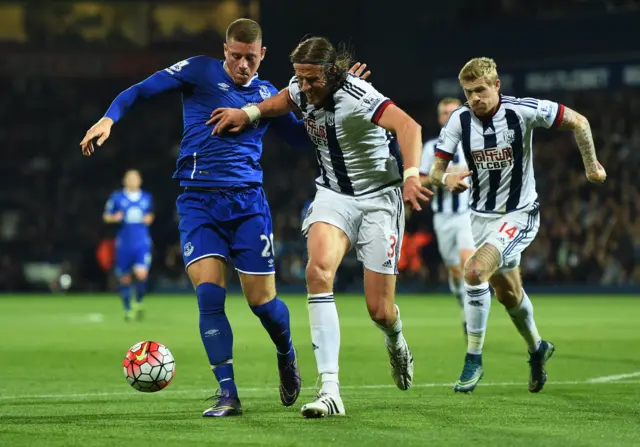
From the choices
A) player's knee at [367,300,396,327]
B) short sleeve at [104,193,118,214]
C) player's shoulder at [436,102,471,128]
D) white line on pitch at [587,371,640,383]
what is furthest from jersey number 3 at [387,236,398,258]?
short sleeve at [104,193,118,214]

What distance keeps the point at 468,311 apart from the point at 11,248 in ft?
73.3

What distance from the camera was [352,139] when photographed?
6.77 m

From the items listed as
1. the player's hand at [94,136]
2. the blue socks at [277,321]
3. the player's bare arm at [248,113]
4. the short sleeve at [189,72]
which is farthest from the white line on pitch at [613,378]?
the player's hand at [94,136]

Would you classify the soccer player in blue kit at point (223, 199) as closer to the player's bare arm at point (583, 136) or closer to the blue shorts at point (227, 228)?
the blue shorts at point (227, 228)

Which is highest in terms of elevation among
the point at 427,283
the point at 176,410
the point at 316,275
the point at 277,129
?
the point at 277,129

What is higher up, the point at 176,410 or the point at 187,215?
the point at 187,215

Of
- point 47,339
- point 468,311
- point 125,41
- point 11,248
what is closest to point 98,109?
point 125,41

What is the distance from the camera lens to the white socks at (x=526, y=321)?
7988 millimetres

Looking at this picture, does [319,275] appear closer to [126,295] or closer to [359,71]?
[359,71]

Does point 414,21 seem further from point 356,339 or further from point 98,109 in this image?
point 356,339

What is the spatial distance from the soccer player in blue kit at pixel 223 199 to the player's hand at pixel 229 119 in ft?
0.47

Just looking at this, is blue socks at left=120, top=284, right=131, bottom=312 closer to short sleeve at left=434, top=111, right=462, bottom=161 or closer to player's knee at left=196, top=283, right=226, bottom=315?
short sleeve at left=434, top=111, right=462, bottom=161

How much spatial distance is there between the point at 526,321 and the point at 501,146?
4.25 feet

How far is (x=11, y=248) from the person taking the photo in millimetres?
28578
